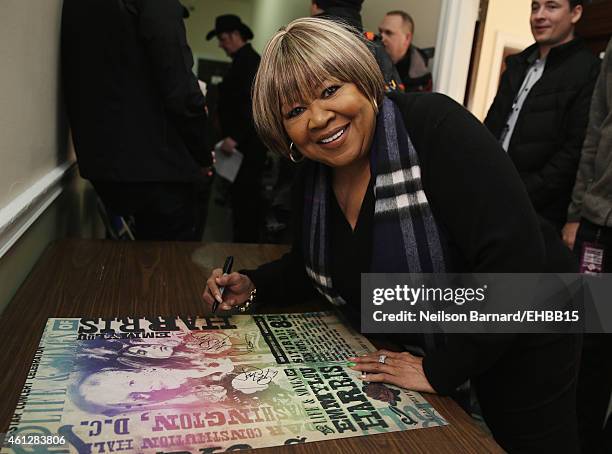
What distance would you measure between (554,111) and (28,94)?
166cm

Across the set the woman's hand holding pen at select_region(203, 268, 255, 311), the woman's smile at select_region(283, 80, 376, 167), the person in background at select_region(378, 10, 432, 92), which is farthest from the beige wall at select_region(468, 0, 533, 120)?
the woman's hand holding pen at select_region(203, 268, 255, 311)

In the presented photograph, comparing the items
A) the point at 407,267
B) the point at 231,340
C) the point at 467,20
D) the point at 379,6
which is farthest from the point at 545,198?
→ the point at 379,6

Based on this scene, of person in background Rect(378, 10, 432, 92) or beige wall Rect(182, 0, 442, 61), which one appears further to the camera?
beige wall Rect(182, 0, 442, 61)

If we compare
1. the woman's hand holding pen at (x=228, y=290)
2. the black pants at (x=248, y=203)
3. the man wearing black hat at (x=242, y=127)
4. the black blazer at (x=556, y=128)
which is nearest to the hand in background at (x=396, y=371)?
the woman's hand holding pen at (x=228, y=290)

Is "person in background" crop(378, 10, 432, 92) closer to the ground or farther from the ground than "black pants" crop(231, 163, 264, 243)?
farther from the ground

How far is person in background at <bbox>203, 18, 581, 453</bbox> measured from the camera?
75cm

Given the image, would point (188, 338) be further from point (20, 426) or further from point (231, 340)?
point (20, 426)

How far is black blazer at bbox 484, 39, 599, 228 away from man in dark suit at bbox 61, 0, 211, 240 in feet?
3.88

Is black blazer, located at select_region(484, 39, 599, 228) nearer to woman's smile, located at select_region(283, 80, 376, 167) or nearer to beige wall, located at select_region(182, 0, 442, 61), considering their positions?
beige wall, located at select_region(182, 0, 442, 61)

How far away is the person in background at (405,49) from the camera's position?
2.34 meters

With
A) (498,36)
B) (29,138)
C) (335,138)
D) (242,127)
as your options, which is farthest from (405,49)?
(29,138)

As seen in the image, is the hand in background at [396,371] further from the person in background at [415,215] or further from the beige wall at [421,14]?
the beige wall at [421,14]

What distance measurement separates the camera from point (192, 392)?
652 mm

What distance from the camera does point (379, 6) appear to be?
2.96 m
